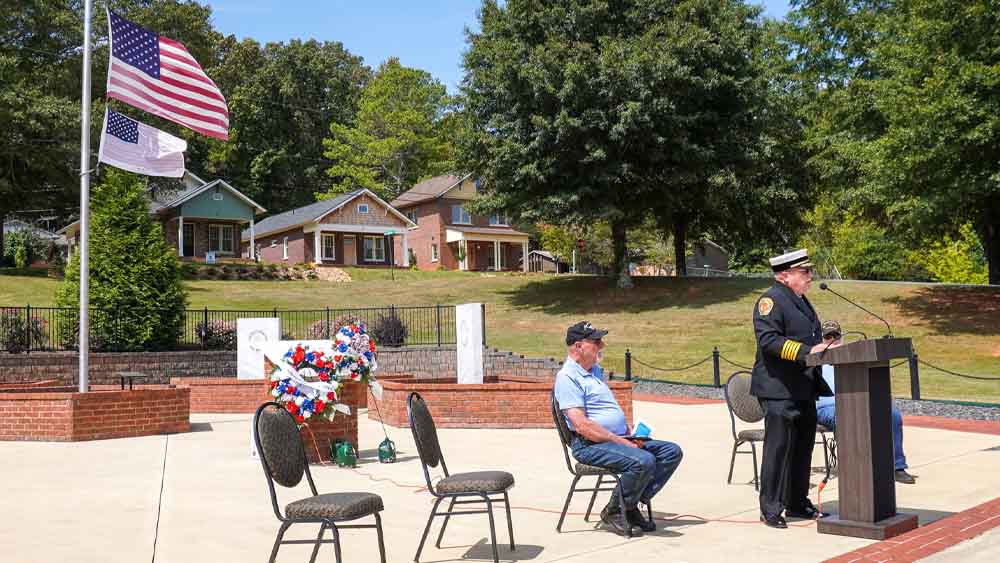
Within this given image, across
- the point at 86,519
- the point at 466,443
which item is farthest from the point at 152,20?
the point at 86,519

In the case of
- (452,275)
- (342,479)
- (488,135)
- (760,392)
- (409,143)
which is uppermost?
(409,143)

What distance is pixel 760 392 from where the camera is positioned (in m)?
7.21

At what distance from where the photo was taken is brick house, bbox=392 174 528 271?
61.9 metres

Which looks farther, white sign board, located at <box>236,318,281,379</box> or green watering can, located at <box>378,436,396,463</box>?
white sign board, located at <box>236,318,281,379</box>

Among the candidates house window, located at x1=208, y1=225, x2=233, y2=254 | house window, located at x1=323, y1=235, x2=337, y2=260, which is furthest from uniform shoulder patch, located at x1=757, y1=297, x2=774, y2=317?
house window, located at x1=323, y1=235, x2=337, y2=260

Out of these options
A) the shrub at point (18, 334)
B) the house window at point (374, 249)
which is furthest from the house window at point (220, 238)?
the shrub at point (18, 334)

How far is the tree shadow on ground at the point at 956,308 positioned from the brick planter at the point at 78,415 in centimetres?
2357

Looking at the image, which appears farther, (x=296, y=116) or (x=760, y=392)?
(x=296, y=116)

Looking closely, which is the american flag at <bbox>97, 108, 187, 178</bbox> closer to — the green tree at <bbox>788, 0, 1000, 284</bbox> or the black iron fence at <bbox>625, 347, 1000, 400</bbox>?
the black iron fence at <bbox>625, 347, 1000, 400</bbox>

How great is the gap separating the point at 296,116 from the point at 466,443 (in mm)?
74287

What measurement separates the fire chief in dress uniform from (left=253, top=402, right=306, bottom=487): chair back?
3557mm

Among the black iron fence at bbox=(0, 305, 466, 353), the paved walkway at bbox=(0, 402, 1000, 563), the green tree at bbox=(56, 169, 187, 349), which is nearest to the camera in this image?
the paved walkway at bbox=(0, 402, 1000, 563)

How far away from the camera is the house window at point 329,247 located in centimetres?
5756

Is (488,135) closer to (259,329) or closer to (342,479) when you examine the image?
(259,329)
